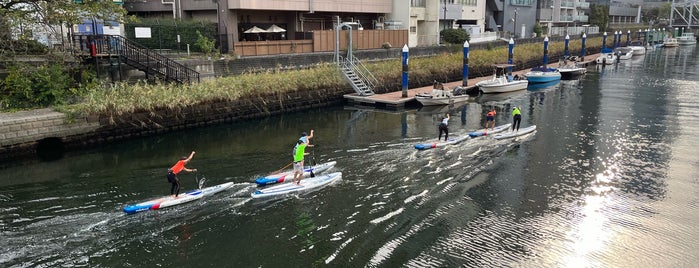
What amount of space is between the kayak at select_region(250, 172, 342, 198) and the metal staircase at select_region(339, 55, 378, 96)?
19.5 meters

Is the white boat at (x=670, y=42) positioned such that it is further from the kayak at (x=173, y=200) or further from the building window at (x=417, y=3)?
the kayak at (x=173, y=200)

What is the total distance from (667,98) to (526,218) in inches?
1244

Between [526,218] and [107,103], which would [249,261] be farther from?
[107,103]

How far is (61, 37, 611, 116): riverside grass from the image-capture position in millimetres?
26219

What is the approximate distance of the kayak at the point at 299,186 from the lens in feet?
58.0

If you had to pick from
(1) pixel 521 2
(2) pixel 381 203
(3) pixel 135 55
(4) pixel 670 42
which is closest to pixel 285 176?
(2) pixel 381 203

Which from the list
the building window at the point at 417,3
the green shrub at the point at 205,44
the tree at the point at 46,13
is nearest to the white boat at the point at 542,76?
the building window at the point at 417,3

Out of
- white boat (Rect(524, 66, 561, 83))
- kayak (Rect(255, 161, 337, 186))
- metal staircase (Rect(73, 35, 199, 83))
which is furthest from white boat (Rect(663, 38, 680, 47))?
kayak (Rect(255, 161, 337, 186))

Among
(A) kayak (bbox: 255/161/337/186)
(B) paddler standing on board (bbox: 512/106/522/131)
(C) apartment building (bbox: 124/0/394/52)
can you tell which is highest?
(C) apartment building (bbox: 124/0/394/52)

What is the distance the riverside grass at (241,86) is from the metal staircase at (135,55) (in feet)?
2.91

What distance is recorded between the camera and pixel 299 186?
1861 cm

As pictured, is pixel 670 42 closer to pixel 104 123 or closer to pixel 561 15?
pixel 561 15

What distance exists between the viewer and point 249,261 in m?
13.2

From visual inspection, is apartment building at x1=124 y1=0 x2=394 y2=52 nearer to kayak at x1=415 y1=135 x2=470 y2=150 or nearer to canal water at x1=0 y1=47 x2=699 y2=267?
canal water at x1=0 y1=47 x2=699 y2=267
